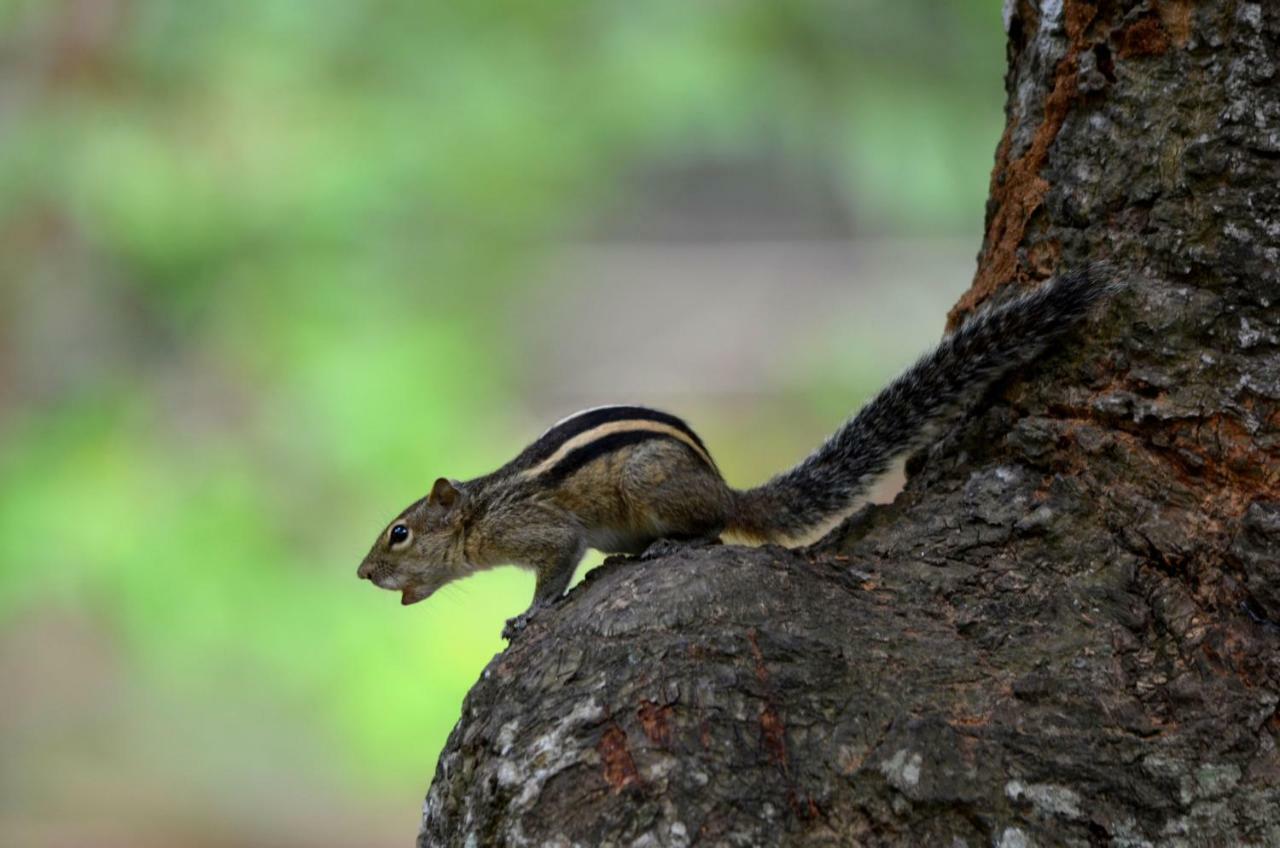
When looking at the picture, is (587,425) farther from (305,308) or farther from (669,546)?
(305,308)

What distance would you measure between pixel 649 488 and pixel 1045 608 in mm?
862

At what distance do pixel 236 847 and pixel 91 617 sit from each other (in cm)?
114

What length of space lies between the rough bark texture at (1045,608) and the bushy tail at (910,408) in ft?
0.16

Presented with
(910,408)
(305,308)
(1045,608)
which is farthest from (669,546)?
(305,308)

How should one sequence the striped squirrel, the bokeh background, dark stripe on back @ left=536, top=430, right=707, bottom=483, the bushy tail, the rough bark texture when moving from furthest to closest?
the bokeh background, dark stripe on back @ left=536, top=430, right=707, bottom=483, the striped squirrel, the bushy tail, the rough bark texture

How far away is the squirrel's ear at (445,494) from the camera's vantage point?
2729 mm

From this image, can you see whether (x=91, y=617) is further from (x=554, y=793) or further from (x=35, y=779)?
(x=554, y=793)

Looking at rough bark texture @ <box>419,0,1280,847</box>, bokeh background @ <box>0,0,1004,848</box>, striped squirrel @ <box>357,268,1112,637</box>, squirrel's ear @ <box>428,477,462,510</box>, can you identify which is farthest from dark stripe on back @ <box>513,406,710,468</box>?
bokeh background @ <box>0,0,1004,848</box>

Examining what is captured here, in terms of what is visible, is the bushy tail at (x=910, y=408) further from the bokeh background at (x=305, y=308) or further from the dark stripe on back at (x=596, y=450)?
the bokeh background at (x=305, y=308)

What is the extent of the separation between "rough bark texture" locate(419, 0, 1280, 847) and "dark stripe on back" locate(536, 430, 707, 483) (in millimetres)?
505

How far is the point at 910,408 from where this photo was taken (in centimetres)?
217

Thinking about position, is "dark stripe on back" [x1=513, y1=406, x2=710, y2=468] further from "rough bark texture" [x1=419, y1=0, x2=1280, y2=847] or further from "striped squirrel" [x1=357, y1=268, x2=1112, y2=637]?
"rough bark texture" [x1=419, y1=0, x2=1280, y2=847]

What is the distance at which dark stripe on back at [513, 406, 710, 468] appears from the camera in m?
2.51

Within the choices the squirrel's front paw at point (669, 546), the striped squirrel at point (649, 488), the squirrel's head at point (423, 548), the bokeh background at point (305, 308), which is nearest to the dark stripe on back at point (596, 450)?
the striped squirrel at point (649, 488)
